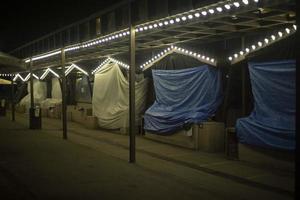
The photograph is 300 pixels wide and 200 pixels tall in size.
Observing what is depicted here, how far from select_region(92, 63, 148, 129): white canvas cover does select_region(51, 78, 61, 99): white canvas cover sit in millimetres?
8348

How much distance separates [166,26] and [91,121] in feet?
33.6

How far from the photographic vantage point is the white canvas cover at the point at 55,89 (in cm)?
2644

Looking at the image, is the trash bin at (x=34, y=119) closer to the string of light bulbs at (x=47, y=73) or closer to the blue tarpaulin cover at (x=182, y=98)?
the blue tarpaulin cover at (x=182, y=98)

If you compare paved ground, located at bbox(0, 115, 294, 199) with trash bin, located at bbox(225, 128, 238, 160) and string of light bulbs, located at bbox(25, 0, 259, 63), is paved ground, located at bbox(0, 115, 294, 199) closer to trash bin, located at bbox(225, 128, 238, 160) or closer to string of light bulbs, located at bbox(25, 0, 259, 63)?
trash bin, located at bbox(225, 128, 238, 160)

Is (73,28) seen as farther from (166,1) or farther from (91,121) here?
(166,1)

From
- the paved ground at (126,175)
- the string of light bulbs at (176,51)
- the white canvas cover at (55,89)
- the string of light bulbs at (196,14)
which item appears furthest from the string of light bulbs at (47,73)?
the string of light bulbs at (196,14)

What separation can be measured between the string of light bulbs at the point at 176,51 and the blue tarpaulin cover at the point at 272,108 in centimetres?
216

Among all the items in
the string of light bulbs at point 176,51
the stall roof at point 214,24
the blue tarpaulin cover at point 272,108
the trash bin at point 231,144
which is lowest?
the trash bin at point 231,144

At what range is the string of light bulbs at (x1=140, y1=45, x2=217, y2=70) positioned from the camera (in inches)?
485

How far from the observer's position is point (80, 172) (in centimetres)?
893

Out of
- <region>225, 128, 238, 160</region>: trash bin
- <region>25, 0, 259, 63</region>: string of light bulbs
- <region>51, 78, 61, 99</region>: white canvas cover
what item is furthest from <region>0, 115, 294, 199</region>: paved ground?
<region>51, 78, 61, 99</region>: white canvas cover

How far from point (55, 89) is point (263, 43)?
1915 cm

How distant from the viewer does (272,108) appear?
382 inches

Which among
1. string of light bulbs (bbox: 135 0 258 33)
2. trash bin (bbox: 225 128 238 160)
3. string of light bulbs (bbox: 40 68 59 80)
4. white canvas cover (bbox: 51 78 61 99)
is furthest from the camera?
white canvas cover (bbox: 51 78 61 99)
